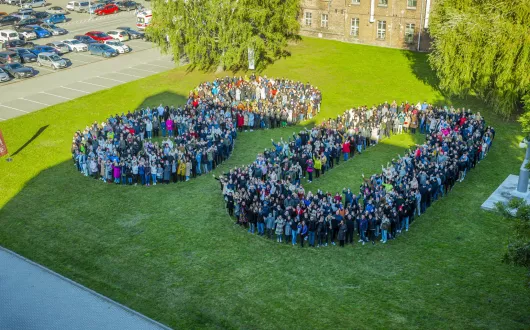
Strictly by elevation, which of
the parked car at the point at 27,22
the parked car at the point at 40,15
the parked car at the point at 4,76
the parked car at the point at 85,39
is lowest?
the parked car at the point at 4,76

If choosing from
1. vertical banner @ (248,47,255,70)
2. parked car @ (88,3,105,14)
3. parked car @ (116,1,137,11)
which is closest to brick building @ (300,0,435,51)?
vertical banner @ (248,47,255,70)

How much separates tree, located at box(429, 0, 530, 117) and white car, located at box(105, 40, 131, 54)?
28101 millimetres

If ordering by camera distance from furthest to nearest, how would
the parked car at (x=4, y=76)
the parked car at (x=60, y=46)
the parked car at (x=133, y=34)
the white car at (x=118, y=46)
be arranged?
the parked car at (x=133, y=34), the parked car at (x=60, y=46), the white car at (x=118, y=46), the parked car at (x=4, y=76)

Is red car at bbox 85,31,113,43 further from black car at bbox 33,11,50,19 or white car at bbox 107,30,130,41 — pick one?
black car at bbox 33,11,50,19

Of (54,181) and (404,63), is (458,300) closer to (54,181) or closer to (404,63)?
(54,181)

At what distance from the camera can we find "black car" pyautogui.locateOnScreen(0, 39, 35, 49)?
178 ft

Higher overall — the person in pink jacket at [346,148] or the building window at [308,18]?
the building window at [308,18]

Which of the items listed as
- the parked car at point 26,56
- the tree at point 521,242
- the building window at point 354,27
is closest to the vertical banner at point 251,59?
the building window at point 354,27

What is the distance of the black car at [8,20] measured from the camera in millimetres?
61925

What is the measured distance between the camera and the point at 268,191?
23.0 meters

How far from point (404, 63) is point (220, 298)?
32566 millimetres

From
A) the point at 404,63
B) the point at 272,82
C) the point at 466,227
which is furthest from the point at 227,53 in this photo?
the point at 466,227

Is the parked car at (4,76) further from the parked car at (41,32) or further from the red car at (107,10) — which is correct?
the red car at (107,10)

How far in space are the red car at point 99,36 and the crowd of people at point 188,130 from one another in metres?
21.2
